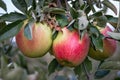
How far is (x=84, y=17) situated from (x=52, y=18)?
11 cm

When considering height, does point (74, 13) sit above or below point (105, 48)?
above

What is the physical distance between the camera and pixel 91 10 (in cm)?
124

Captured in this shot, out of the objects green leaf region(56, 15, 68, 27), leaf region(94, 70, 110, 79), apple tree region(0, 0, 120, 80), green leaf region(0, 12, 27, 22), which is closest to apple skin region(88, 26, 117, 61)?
apple tree region(0, 0, 120, 80)

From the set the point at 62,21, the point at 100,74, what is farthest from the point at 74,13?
the point at 100,74

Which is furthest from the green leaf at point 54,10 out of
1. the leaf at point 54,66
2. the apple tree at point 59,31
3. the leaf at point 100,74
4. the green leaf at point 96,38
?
the leaf at point 100,74

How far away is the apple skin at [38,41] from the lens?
3.47ft

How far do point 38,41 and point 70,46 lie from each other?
0.34 ft

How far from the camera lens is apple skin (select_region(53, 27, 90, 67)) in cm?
106

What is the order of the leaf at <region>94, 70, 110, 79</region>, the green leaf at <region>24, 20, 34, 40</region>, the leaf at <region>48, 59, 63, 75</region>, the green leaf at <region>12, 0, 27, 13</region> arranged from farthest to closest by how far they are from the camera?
the leaf at <region>94, 70, 110, 79</region> → the leaf at <region>48, 59, 63, 75</region> → the green leaf at <region>12, 0, 27, 13</region> → the green leaf at <region>24, 20, 34, 40</region>

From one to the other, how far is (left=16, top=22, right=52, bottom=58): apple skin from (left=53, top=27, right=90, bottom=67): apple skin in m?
0.03

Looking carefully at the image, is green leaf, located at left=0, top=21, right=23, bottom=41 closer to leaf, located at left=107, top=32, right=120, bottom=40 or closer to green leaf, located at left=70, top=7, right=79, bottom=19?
green leaf, located at left=70, top=7, right=79, bottom=19

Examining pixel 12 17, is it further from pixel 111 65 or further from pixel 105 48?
pixel 111 65

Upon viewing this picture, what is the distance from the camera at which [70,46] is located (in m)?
1.08

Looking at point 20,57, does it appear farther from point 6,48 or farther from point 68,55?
point 68,55
